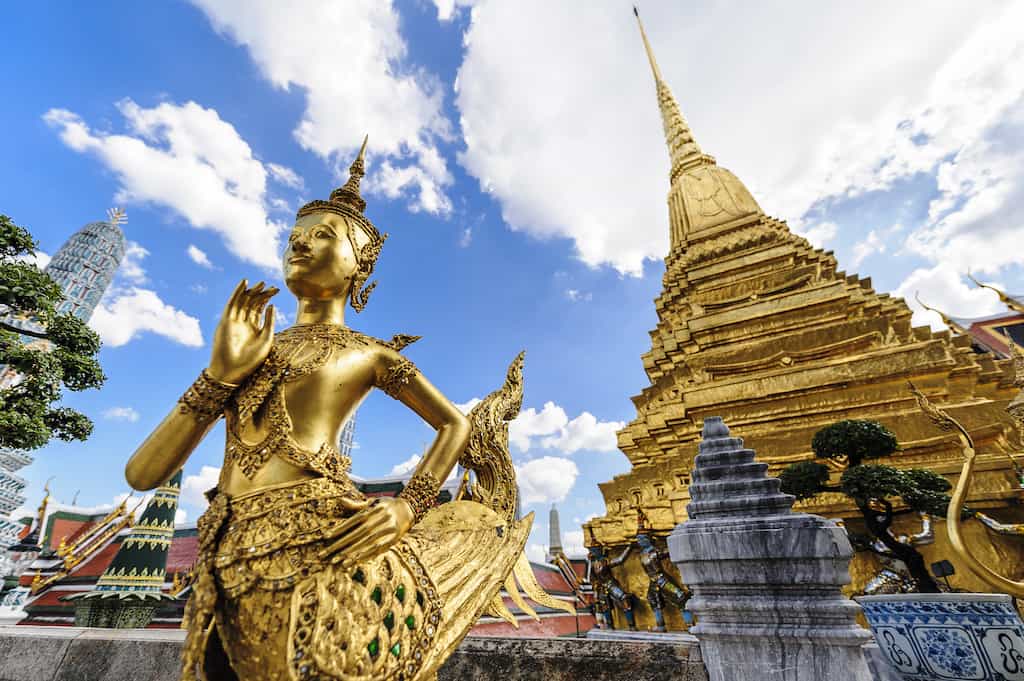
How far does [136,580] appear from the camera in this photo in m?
6.05

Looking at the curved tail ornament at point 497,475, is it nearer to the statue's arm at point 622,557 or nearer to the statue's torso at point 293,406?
the statue's torso at point 293,406

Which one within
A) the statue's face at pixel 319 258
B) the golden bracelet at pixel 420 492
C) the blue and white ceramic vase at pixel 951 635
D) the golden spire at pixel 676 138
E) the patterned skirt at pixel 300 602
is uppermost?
the golden spire at pixel 676 138

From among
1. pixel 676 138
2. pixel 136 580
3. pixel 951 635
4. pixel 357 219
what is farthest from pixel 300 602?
pixel 676 138

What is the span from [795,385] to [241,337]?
32.3 feet

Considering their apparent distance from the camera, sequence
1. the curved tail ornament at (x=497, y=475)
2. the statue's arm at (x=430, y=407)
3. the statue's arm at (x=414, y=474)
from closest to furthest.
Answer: the statue's arm at (x=414, y=474) → the statue's arm at (x=430, y=407) → the curved tail ornament at (x=497, y=475)

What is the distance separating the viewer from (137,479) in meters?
1.44

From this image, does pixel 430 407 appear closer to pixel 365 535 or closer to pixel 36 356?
pixel 365 535

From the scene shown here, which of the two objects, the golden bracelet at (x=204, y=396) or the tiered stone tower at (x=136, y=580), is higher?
the golden bracelet at (x=204, y=396)

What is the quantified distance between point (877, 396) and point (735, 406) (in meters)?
2.41

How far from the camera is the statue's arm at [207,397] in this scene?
145 cm

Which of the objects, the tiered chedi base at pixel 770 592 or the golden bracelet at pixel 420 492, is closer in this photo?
the golden bracelet at pixel 420 492

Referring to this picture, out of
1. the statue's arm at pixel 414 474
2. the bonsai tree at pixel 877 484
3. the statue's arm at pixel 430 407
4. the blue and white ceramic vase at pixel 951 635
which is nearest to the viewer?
the statue's arm at pixel 414 474

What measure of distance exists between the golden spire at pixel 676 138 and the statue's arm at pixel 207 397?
63.1 feet

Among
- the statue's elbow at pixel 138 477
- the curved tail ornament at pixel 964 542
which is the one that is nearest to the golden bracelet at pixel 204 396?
the statue's elbow at pixel 138 477
